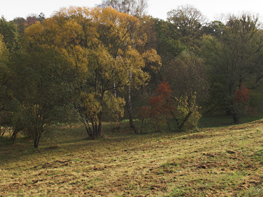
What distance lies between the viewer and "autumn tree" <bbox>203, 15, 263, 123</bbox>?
30.9 metres

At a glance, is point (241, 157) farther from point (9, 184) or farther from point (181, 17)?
point (181, 17)

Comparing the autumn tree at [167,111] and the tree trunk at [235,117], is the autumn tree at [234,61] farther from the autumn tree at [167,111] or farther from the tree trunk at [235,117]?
the autumn tree at [167,111]

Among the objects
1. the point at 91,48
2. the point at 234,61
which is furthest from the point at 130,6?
the point at 234,61

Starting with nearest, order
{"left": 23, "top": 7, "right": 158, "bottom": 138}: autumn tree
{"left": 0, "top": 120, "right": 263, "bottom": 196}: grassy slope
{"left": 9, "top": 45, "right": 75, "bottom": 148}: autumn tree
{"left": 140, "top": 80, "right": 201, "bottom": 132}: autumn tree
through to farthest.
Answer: {"left": 0, "top": 120, "right": 263, "bottom": 196}: grassy slope → {"left": 9, "top": 45, "right": 75, "bottom": 148}: autumn tree → {"left": 23, "top": 7, "right": 158, "bottom": 138}: autumn tree → {"left": 140, "top": 80, "right": 201, "bottom": 132}: autumn tree

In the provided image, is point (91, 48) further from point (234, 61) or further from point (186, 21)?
point (186, 21)

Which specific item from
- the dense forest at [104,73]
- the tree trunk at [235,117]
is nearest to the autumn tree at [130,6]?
the dense forest at [104,73]

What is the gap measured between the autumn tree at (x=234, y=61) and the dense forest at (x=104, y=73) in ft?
0.39

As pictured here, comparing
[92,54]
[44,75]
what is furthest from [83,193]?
[92,54]

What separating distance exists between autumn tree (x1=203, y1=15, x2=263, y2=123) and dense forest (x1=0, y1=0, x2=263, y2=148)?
120mm

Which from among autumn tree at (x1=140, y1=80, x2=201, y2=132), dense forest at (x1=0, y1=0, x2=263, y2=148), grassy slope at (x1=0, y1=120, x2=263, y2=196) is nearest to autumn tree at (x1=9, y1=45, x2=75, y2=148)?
dense forest at (x1=0, y1=0, x2=263, y2=148)

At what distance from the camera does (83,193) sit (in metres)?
7.03

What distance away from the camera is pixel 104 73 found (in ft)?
67.4

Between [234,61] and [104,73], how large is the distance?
1827 centimetres

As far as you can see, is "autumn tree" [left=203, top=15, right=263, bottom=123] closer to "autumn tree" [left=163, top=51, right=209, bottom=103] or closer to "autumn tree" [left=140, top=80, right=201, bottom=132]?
"autumn tree" [left=163, top=51, right=209, bottom=103]
